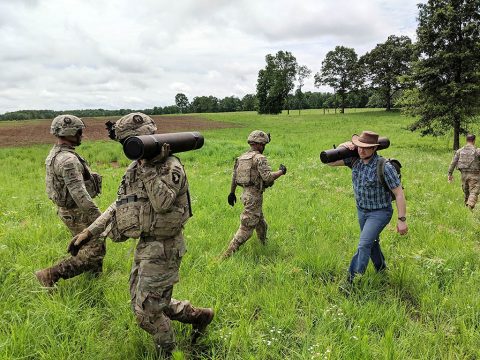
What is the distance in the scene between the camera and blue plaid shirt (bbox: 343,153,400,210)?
4141 mm

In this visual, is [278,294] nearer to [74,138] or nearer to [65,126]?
[74,138]

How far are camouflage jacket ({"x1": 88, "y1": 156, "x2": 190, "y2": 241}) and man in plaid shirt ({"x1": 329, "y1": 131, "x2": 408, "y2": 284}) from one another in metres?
2.34

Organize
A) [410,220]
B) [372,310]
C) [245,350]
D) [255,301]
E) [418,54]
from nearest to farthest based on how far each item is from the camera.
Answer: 1. [245,350]
2. [372,310]
3. [255,301]
4. [410,220]
5. [418,54]

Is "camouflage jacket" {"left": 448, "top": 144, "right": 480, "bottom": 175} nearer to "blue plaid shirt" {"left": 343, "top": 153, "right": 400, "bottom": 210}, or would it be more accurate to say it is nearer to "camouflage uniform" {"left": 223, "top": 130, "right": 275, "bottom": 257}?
"blue plaid shirt" {"left": 343, "top": 153, "right": 400, "bottom": 210}

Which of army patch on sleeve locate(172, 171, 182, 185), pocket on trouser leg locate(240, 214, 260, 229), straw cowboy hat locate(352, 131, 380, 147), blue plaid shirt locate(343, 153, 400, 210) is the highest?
straw cowboy hat locate(352, 131, 380, 147)

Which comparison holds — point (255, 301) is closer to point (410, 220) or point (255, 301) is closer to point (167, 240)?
point (167, 240)

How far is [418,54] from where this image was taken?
20.1 metres

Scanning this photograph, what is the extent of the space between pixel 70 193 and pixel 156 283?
1.89 m

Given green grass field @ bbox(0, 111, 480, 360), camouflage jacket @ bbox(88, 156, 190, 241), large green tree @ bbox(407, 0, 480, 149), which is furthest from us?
large green tree @ bbox(407, 0, 480, 149)

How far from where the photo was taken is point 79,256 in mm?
4277

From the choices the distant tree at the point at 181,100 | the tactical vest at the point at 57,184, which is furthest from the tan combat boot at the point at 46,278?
the distant tree at the point at 181,100

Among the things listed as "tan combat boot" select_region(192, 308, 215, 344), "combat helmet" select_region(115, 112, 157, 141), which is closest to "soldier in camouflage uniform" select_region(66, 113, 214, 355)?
"combat helmet" select_region(115, 112, 157, 141)

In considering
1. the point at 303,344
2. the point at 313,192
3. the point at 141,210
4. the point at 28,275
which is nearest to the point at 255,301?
the point at 303,344

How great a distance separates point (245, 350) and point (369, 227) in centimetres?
211
